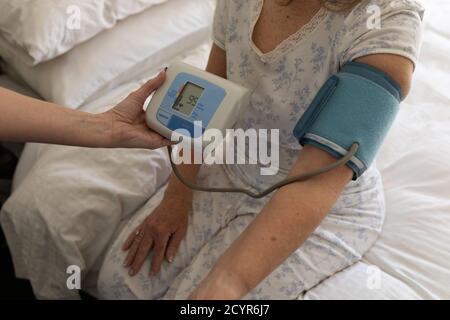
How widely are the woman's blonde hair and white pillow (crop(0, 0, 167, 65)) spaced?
0.59m

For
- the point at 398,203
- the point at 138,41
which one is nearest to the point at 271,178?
the point at 398,203

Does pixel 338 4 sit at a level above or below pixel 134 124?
above

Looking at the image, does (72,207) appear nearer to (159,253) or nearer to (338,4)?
(159,253)

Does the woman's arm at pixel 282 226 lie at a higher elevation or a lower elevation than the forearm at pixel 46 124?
higher

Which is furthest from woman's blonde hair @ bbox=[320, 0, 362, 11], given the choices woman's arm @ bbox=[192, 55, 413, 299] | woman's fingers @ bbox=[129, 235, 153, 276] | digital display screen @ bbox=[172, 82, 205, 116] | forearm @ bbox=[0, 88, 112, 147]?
woman's fingers @ bbox=[129, 235, 153, 276]

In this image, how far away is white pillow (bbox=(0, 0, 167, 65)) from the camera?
1006 mm

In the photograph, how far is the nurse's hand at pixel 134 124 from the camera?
78 cm

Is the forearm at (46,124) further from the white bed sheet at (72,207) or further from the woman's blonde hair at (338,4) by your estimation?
the woman's blonde hair at (338,4)

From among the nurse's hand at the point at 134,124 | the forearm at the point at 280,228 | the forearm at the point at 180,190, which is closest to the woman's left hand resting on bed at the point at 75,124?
the nurse's hand at the point at 134,124

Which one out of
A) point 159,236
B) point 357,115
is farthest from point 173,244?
point 357,115

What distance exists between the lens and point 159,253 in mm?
878

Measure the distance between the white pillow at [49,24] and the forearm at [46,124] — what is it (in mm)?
279

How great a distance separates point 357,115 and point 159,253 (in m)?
0.48

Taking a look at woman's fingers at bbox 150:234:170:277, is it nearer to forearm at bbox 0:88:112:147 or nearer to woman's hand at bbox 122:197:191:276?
woman's hand at bbox 122:197:191:276
